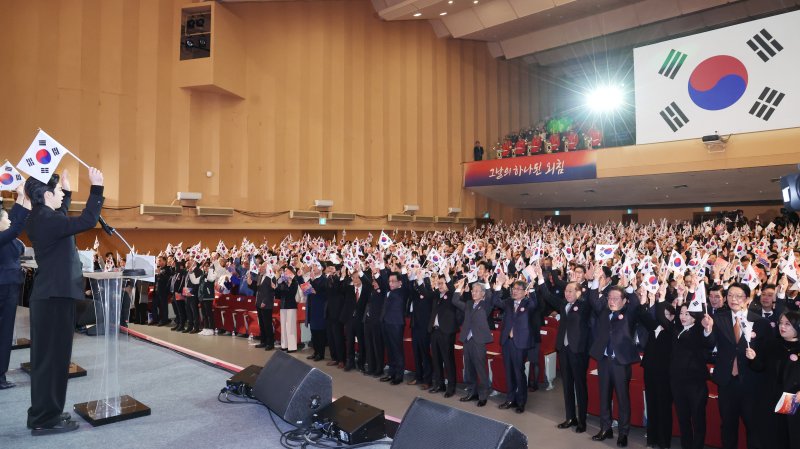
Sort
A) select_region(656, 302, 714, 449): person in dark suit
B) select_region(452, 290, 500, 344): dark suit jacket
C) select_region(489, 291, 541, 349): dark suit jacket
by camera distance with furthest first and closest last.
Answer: select_region(452, 290, 500, 344): dark suit jacket → select_region(489, 291, 541, 349): dark suit jacket → select_region(656, 302, 714, 449): person in dark suit

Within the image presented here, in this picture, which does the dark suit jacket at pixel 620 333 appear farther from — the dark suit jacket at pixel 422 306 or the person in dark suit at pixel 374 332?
the person in dark suit at pixel 374 332

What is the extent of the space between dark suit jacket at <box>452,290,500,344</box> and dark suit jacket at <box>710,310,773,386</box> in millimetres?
2474

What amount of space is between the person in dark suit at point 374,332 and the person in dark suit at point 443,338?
2.97 feet

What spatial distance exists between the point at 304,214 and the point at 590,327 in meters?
13.9

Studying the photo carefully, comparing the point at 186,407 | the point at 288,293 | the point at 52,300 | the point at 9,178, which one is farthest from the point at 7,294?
the point at 288,293

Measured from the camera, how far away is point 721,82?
15.6 m

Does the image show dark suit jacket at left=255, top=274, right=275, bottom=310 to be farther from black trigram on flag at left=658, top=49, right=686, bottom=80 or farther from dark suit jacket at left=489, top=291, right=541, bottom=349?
black trigram on flag at left=658, top=49, right=686, bottom=80

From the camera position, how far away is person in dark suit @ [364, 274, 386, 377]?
7.76m

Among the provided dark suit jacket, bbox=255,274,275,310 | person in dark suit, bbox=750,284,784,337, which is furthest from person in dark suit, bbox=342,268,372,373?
person in dark suit, bbox=750,284,784,337

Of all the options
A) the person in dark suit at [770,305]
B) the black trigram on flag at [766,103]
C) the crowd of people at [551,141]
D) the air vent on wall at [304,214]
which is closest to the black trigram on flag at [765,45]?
the black trigram on flag at [766,103]

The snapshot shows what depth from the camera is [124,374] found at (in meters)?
5.09

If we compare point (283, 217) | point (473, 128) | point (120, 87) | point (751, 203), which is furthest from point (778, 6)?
point (120, 87)

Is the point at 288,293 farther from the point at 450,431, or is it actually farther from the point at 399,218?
the point at 399,218

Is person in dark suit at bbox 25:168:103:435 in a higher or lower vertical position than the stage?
higher
